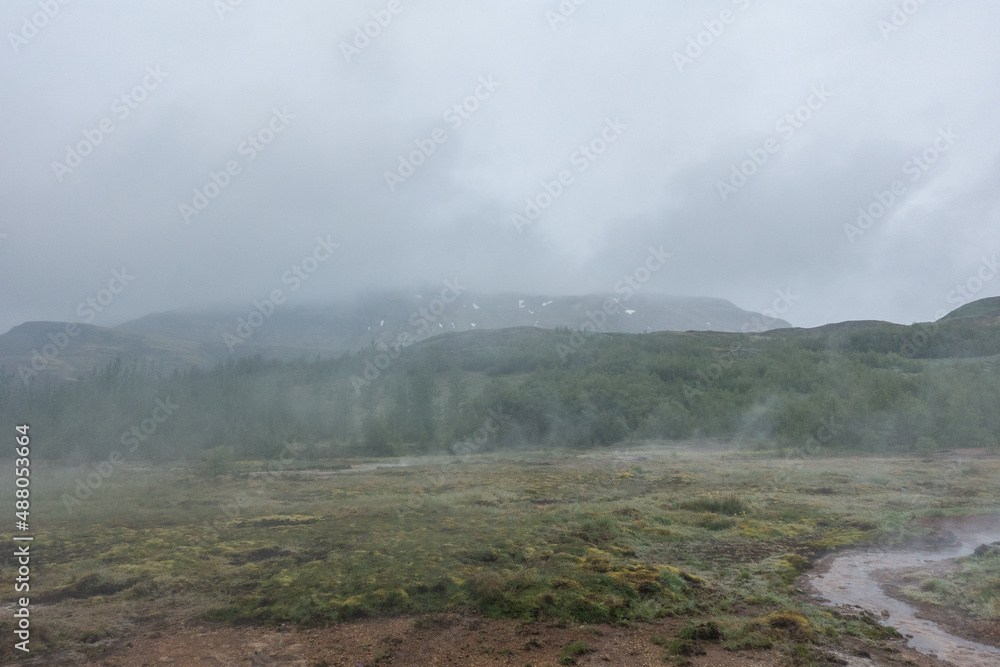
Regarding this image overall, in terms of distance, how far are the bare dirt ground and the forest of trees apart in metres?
48.9

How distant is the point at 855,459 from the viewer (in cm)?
4562

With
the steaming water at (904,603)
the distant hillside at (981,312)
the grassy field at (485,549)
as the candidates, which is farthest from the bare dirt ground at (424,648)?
the distant hillside at (981,312)

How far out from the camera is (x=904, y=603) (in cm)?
1240

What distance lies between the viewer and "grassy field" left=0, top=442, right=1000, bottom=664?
462 inches

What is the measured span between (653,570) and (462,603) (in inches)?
208

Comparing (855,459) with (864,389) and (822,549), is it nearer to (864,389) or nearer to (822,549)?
(864,389)

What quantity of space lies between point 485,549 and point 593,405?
210ft

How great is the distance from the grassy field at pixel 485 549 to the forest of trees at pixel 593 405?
825 inches

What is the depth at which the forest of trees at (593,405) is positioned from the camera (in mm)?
54781

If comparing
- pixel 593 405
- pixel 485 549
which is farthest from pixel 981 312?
pixel 485 549

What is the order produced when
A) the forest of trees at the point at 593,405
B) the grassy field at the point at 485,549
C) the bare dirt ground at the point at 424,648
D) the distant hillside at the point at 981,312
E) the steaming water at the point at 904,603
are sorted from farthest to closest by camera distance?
the distant hillside at the point at 981,312
the forest of trees at the point at 593,405
the grassy field at the point at 485,549
the steaming water at the point at 904,603
the bare dirt ground at the point at 424,648

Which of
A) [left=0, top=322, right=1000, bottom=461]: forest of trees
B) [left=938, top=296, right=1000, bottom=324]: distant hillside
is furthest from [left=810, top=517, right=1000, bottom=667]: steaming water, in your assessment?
[left=938, top=296, right=1000, bottom=324]: distant hillside

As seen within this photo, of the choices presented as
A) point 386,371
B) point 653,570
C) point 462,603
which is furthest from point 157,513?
point 386,371

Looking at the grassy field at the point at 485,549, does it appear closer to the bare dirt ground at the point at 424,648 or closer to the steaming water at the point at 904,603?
the bare dirt ground at the point at 424,648
